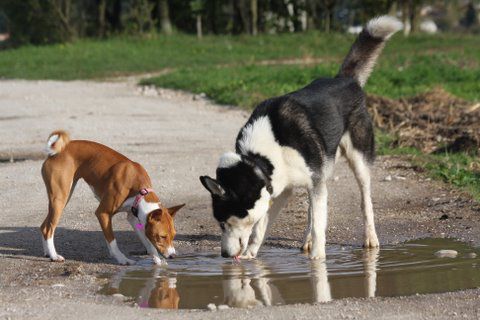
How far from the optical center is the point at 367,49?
9250mm

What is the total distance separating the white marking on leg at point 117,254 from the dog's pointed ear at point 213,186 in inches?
35.9

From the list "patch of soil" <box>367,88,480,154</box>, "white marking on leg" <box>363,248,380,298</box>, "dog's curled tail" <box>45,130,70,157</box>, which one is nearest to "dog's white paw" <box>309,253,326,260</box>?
"white marking on leg" <box>363,248,380,298</box>

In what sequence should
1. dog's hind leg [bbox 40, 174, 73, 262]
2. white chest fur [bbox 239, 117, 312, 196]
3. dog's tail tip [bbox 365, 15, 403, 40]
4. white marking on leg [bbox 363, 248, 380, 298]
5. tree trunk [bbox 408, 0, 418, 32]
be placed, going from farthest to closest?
tree trunk [bbox 408, 0, 418, 32], dog's tail tip [bbox 365, 15, 403, 40], dog's hind leg [bbox 40, 174, 73, 262], white chest fur [bbox 239, 117, 312, 196], white marking on leg [bbox 363, 248, 380, 298]

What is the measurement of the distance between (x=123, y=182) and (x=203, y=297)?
1782mm

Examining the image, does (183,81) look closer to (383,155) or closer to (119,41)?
(383,155)

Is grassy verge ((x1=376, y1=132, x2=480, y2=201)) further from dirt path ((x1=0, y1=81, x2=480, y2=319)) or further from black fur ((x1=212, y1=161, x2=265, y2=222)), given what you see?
black fur ((x1=212, y1=161, x2=265, y2=222))

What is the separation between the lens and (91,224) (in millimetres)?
9344

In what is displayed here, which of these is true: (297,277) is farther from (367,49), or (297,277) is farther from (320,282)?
(367,49)

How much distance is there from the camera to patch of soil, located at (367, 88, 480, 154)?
12797 millimetres

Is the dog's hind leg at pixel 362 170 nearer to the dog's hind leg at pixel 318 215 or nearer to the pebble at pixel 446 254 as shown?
the dog's hind leg at pixel 318 215

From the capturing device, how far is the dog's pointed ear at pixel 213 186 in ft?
24.4

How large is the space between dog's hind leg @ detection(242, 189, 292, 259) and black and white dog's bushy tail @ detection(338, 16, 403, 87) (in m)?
1.45

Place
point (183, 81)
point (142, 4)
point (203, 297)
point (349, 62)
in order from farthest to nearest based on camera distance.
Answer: point (142, 4)
point (183, 81)
point (349, 62)
point (203, 297)

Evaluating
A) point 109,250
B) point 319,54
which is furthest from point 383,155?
point 319,54
